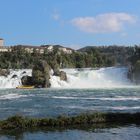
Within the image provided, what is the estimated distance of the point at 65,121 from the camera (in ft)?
83.5

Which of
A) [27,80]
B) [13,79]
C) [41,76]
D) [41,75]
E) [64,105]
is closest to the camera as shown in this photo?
[64,105]

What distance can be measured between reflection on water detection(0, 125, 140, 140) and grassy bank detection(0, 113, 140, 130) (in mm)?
1113

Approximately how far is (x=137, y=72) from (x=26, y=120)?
75976 mm

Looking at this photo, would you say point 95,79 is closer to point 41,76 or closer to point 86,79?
point 86,79

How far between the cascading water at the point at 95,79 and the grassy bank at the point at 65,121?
6439 cm

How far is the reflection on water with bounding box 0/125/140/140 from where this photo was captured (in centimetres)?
2178

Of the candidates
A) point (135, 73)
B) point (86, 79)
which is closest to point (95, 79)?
point (86, 79)

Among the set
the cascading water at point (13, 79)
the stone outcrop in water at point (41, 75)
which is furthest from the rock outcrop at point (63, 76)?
the cascading water at point (13, 79)

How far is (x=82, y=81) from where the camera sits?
95750 mm

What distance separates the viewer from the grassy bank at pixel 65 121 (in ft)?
80.4

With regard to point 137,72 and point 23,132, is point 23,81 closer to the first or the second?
point 137,72

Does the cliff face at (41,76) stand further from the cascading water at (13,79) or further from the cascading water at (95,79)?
the cascading water at (13,79)

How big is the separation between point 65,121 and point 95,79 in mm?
71524

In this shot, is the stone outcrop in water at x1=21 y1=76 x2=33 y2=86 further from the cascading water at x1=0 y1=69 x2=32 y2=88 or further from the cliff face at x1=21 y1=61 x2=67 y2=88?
the cascading water at x1=0 y1=69 x2=32 y2=88
